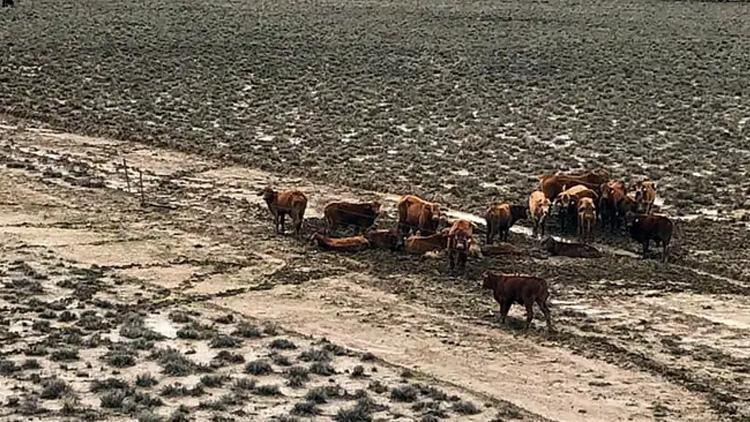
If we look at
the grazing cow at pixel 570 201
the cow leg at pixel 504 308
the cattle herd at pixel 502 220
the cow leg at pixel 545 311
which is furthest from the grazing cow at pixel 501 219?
the cow leg at pixel 545 311

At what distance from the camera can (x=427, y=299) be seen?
53.3 feet

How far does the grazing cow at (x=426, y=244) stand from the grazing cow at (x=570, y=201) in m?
2.48

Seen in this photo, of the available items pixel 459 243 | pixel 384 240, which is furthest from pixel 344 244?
pixel 459 243

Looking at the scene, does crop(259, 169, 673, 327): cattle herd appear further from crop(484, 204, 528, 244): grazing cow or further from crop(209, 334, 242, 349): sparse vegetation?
crop(209, 334, 242, 349): sparse vegetation

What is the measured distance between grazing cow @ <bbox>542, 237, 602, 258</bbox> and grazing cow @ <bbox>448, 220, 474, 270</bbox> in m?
1.66

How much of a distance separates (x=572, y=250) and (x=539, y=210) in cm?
136

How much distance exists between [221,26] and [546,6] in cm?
2396

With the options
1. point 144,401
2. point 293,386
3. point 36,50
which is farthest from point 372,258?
point 36,50

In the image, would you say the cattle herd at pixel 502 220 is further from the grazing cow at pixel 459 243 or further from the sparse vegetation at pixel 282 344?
the sparse vegetation at pixel 282 344

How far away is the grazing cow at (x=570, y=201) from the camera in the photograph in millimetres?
19625

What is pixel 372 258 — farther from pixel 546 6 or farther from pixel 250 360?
pixel 546 6

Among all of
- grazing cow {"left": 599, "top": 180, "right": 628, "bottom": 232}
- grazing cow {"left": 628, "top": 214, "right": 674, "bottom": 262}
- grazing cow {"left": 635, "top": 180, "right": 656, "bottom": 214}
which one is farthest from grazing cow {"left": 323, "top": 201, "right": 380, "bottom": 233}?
grazing cow {"left": 635, "top": 180, "right": 656, "bottom": 214}

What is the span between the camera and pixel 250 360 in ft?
44.2

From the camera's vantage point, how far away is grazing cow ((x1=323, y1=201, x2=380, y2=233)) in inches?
770
